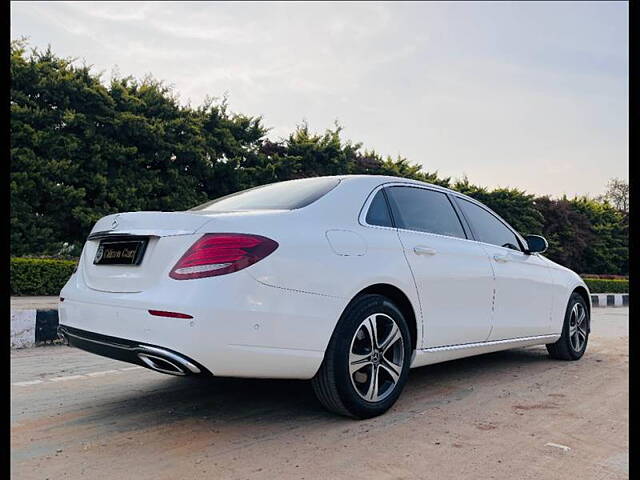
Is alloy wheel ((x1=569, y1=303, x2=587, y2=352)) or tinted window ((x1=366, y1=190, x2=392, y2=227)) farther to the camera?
alloy wheel ((x1=569, y1=303, x2=587, y2=352))

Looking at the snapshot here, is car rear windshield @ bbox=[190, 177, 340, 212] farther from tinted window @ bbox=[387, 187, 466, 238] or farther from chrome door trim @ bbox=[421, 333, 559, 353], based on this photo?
chrome door trim @ bbox=[421, 333, 559, 353]

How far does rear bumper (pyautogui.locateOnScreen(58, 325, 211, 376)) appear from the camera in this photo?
2416 millimetres

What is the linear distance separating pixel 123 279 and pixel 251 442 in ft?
3.25

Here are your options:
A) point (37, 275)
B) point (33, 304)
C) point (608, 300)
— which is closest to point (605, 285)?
point (608, 300)

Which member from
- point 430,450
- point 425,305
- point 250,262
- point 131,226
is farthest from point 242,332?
point 425,305

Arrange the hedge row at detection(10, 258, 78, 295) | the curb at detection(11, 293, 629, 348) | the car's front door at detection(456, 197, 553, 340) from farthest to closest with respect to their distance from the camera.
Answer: the hedge row at detection(10, 258, 78, 295), the curb at detection(11, 293, 629, 348), the car's front door at detection(456, 197, 553, 340)

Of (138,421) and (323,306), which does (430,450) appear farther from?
(138,421)

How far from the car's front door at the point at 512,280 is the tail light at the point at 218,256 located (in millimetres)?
2136

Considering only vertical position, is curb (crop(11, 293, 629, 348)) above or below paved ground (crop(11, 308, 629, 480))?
above

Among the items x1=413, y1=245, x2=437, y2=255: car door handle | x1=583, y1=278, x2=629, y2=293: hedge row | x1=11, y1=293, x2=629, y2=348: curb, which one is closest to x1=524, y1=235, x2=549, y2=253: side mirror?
x1=413, y1=245, x2=437, y2=255: car door handle

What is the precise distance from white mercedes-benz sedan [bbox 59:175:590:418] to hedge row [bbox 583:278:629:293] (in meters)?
18.2

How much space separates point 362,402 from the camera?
9.56 ft

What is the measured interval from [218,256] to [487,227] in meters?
2.56

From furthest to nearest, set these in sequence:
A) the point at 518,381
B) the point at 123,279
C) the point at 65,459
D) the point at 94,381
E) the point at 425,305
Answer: the point at 518,381
the point at 94,381
the point at 425,305
the point at 123,279
the point at 65,459
